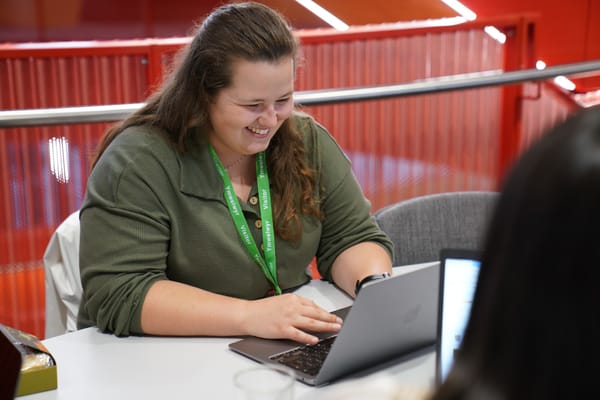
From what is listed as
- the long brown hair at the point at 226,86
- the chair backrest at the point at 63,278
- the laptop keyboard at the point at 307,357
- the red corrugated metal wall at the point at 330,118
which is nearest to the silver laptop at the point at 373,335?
the laptop keyboard at the point at 307,357

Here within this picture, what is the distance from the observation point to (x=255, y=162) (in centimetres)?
208

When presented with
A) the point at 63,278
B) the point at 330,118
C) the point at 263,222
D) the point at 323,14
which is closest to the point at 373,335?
the point at 263,222

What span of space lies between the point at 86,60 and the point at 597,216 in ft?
8.99

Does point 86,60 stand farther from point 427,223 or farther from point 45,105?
point 427,223

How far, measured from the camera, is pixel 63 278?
218 cm

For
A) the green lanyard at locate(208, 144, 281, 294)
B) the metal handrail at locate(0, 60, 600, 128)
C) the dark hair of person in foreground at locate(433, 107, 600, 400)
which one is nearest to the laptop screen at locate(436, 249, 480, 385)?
the green lanyard at locate(208, 144, 281, 294)

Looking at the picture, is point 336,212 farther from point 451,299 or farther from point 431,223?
point 451,299

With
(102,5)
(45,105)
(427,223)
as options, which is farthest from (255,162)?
(102,5)

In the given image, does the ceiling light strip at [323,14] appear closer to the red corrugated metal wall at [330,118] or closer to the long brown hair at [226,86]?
the red corrugated metal wall at [330,118]

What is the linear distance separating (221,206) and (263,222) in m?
0.11

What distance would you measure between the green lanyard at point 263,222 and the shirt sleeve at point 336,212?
0.56 ft

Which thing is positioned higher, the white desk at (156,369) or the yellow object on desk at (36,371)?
the yellow object on desk at (36,371)

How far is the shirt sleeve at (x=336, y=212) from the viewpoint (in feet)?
6.92

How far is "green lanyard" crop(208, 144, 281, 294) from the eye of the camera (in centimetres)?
195
